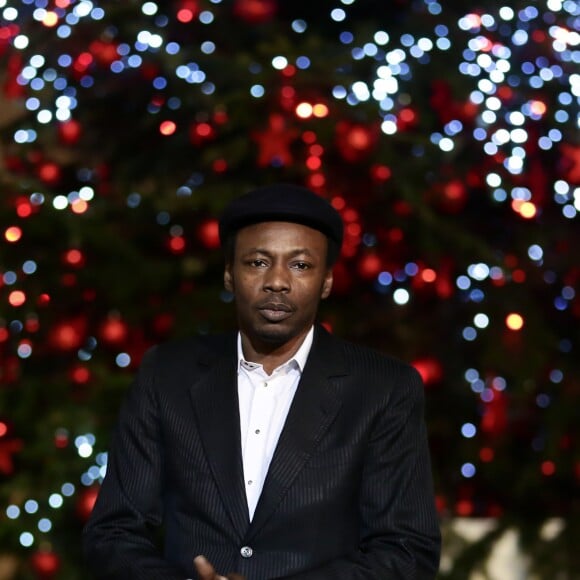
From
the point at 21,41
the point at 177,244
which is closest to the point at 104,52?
the point at 21,41

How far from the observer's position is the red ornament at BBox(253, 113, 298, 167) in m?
4.12

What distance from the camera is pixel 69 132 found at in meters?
4.44

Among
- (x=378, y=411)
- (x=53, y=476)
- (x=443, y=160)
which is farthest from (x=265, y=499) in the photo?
(x=443, y=160)

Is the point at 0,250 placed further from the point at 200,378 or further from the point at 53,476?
the point at 200,378

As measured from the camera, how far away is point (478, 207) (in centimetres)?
477

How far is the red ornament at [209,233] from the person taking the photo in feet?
13.9

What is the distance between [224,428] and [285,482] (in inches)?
6.4

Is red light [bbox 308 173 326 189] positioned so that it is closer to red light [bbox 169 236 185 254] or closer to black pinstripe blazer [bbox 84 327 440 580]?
red light [bbox 169 236 185 254]

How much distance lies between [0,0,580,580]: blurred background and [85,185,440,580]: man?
1830 millimetres

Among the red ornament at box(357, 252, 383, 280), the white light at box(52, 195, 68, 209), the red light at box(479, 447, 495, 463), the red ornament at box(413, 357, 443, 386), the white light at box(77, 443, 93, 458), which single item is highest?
the white light at box(52, 195, 68, 209)

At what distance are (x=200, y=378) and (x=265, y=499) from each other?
29cm

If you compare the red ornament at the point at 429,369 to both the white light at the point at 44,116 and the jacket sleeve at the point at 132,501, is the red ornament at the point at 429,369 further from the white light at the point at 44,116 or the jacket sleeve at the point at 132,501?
the jacket sleeve at the point at 132,501

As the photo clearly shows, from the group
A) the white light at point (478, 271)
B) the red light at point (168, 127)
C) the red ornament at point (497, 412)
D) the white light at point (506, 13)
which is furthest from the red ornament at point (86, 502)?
the white light at point (506, 13)

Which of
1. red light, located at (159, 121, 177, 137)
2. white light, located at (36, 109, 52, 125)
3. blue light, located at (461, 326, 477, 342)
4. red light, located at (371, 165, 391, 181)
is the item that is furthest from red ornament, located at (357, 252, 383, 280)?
white light, located at (36, 109, 52, 125)
